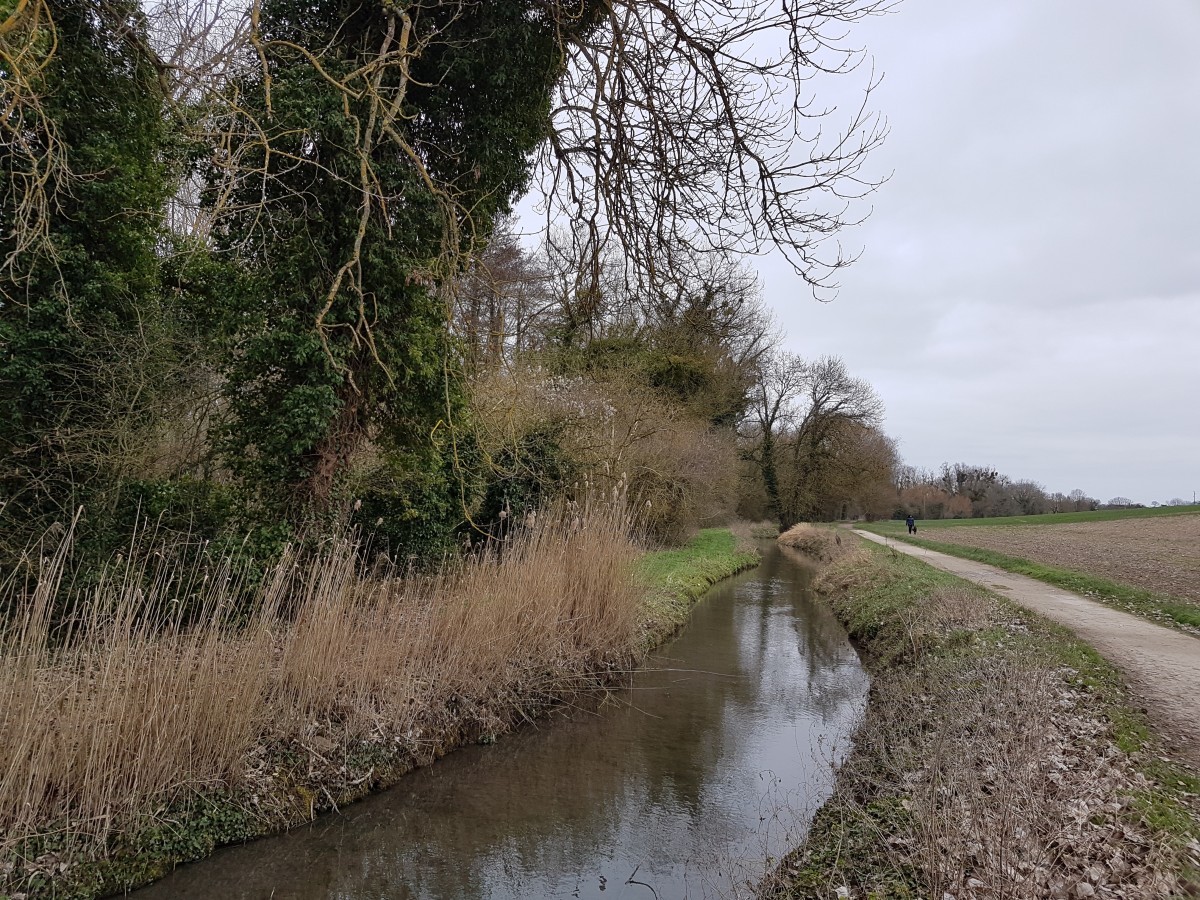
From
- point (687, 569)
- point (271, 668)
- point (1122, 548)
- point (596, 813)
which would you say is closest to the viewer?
point (271, 668)

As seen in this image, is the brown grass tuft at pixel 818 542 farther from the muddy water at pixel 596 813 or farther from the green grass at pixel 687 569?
the muddy water at pixel 596 813

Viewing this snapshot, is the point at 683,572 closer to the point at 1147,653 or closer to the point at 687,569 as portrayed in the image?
the point at 687,569

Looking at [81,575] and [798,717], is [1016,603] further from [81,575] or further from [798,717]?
[81,575]

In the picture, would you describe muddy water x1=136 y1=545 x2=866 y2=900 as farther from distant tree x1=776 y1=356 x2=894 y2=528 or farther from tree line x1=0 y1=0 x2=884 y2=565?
distant tree x1=776 y1=356 x2=894 y2=528

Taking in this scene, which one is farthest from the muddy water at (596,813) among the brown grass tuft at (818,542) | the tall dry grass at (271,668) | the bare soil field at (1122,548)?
the brown grass tuft at (818,542)

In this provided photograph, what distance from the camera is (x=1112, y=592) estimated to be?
1234 centimetres

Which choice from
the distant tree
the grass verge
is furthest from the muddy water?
the distant tree

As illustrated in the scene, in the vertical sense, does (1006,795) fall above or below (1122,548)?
below

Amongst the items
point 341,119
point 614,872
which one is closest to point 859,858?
point 614,872

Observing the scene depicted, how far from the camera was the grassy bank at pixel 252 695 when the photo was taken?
152 inches

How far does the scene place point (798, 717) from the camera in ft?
25.7

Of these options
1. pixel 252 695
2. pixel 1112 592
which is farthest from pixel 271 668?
pixel 1112 592

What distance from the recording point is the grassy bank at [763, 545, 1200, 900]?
320 cm

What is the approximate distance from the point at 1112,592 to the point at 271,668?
540 inches
